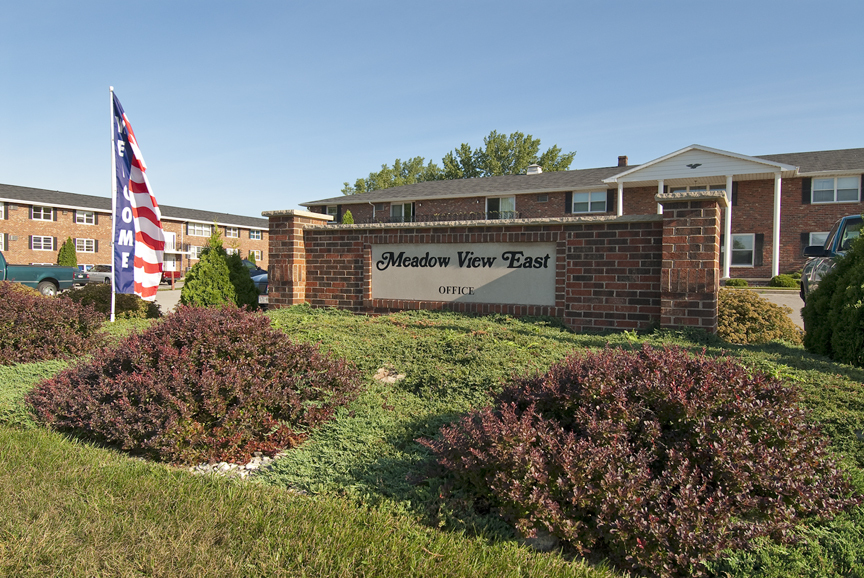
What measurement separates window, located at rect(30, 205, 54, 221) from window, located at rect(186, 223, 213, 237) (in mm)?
11628

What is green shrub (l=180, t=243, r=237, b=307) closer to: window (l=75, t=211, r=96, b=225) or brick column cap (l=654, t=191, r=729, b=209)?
brick column cap (l=654, t=191, r=729, b=209)

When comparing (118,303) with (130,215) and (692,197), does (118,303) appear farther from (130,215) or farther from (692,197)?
(692,197)

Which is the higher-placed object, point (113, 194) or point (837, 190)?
point (837, 190)

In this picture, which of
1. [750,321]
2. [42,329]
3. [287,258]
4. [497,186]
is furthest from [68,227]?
[750,321]

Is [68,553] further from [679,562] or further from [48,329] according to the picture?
[48,329]

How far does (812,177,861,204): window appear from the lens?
25.3 m

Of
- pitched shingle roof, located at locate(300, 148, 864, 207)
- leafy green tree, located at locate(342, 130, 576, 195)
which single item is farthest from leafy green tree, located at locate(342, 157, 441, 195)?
pitched shingle roof, located at locate(300, 148, 864, 207)

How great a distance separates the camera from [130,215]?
9531mm

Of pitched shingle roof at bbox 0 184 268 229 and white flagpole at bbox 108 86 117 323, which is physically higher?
pitched shingle roof at bbox 0 184 268 229

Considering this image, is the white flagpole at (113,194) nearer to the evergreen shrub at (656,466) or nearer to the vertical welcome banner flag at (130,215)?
the vertical welcome banner flag at (130,215)

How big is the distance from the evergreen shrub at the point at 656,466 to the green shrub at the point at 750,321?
505 cm

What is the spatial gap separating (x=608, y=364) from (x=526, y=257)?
15.5 feet

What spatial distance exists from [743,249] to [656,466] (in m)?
27.3

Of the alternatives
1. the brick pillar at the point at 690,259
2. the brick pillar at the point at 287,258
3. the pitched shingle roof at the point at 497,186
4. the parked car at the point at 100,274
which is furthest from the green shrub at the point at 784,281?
the parked car at the point at 100,274
